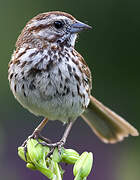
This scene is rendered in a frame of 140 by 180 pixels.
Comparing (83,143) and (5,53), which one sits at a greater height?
(5,53)

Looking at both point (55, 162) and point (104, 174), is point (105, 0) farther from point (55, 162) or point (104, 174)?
point (55, 162)

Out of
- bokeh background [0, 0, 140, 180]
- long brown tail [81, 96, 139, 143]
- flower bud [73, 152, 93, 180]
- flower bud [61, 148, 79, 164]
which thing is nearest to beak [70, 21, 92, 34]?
long brown tail [81, 96, 139, 143]

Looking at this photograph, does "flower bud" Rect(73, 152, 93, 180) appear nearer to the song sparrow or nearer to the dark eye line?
the song sparrow

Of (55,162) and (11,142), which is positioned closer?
(55,162)

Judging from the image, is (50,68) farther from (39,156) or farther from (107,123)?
(107,123)

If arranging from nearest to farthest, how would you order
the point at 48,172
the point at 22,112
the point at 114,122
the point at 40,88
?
1. the point at 48,172
2. the point at 40,88
3. the point at 114,122
4. the point at 22,112

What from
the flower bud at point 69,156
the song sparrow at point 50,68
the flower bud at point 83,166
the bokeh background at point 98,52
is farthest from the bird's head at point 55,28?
the bokeh background at point 98,52

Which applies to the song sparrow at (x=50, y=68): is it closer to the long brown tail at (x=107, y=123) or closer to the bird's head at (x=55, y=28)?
the bird's head at (x=55, y=28)

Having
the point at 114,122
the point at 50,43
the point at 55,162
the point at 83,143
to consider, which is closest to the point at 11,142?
the point at 83,143
